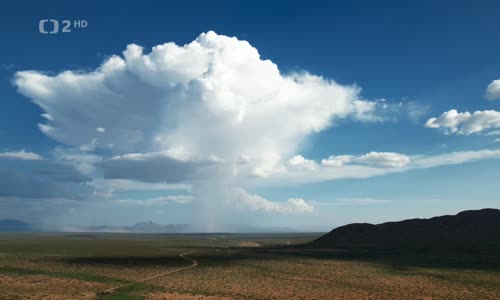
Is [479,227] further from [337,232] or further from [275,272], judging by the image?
[275,272]

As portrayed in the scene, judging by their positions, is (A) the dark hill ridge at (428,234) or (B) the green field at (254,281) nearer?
(B) the green field at (254,281)

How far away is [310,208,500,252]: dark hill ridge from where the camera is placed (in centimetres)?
12112

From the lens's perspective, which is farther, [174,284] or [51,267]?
[51,267]

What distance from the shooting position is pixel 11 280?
51.9 m

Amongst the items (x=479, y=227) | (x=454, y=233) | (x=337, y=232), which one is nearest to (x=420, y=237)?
(x=454, y=233)

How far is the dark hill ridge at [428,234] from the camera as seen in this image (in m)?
121

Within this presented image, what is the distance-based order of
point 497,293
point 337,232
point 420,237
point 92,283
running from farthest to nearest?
point 337,232, point 420,237, point 92,283, point 497,293

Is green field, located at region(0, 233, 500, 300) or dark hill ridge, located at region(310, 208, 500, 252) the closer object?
green field, located at region(0, 233, 500, 300)

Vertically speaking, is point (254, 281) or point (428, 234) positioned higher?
point (428, 234)

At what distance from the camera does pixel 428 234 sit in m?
133

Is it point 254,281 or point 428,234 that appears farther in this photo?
point 428,234

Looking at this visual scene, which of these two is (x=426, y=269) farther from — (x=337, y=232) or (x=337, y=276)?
(x=337, y=232)

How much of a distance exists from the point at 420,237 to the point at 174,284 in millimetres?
108111

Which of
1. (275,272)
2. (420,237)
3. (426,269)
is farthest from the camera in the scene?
(420,237)
